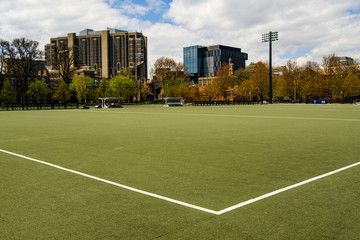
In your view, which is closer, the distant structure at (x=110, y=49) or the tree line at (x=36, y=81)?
the tree line at (x=36, y=81)

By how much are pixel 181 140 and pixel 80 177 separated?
18.5ft

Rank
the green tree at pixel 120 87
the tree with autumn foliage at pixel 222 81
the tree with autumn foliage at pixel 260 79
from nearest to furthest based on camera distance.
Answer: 1. the green tree at pixel 120 87
2. the tree with autumn foliage at pixel 260 79
3. the tree with autumn foliage at pixel 222 81

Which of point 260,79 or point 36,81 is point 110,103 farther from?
point 260,79

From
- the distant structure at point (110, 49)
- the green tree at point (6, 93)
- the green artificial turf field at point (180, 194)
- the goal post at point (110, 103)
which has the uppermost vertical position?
the distant structure at point (110, 49)

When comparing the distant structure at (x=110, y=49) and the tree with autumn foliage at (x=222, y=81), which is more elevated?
the distant structure at (x=110, y=49)

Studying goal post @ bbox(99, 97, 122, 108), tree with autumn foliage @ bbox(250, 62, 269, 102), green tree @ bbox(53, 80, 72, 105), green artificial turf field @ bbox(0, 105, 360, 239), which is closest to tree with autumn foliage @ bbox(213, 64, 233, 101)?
tree with autumn foliage @ bbox(250, 62, 269, 102)

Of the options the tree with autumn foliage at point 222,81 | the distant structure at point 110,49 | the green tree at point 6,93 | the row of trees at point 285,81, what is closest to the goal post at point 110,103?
the row of trees at point 285,81

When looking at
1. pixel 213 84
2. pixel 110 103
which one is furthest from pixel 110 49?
pixel 110 103

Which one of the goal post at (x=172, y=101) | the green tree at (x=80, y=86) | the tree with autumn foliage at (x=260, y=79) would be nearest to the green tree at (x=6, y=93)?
the green tree at (x=80, y=86)

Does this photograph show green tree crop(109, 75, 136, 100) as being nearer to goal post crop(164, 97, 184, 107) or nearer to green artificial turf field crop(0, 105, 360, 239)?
goal post crop(164, 97, 184, 107)

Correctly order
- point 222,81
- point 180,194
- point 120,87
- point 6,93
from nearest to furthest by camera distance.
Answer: point 180,194
point 6,93
point 120,87
point 222,81

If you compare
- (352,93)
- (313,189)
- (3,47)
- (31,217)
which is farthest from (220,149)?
(352,93)

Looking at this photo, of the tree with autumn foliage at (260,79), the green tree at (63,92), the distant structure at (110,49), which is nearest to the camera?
the green tree at (63,92)

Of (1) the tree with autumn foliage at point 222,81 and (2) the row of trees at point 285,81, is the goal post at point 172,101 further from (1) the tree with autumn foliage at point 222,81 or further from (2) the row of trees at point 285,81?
(1) the tree with autumn foliage at point 222,81
